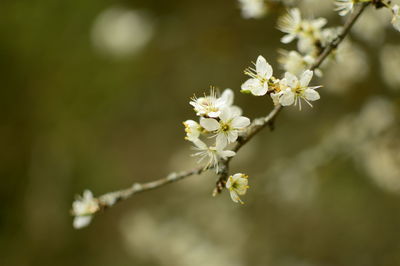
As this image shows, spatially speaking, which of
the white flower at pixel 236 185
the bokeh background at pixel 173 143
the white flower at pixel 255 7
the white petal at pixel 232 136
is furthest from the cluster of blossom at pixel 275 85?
the bokeh background at pixel 173 143

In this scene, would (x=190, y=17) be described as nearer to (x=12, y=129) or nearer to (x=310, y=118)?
(x=310, y=118)

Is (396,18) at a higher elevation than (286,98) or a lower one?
higher

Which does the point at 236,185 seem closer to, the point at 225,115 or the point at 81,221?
the point at 225,115

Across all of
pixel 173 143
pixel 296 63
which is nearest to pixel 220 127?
pixel 296 63

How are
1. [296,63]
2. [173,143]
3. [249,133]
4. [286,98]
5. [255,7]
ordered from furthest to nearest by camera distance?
1. [173,143]
2. [255,7]
3. [296,63]
4. [249,133]
5. [286,98]

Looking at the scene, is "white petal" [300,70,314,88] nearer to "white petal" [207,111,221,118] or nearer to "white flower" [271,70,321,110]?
"white flower" [271,70,321,110]

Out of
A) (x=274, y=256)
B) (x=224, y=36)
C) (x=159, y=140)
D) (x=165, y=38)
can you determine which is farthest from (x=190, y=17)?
(x=274, y=256)
